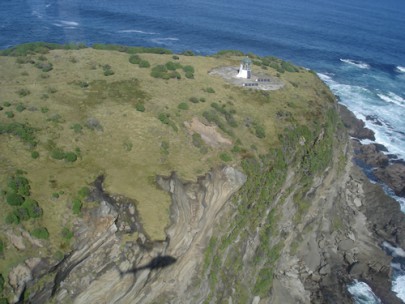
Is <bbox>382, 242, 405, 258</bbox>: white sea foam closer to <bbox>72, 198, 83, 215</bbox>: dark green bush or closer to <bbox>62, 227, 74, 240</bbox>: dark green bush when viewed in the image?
<bbox>72, 198, 83, 215</bbox>: dark green bush

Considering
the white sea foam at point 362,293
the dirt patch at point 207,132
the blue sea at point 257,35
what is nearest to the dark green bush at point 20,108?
the dirt patch at point 207,132

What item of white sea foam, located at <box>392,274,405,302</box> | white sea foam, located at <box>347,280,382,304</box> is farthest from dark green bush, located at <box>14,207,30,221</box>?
white sea foam, located at <box>392,274,405,302</box>

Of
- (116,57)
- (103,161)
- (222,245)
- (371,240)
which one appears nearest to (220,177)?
(222,245)

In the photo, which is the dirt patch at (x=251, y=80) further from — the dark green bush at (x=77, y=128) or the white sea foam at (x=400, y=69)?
the white sea foam at (x=400, y=69)

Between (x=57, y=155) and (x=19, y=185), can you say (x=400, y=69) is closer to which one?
(x=57, y=155)

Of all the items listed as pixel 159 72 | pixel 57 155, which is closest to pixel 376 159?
pixel 159 72
